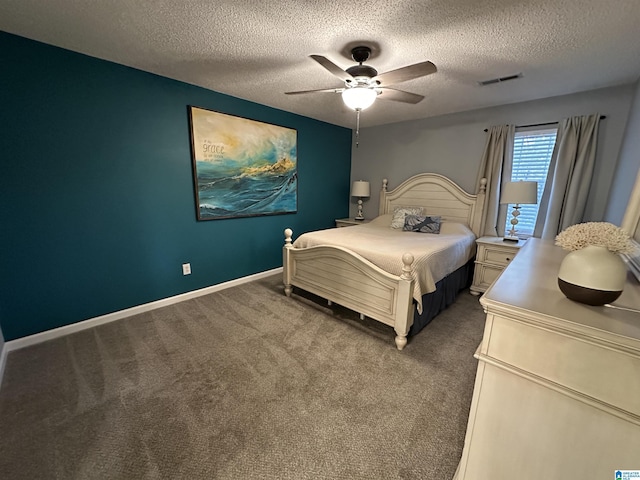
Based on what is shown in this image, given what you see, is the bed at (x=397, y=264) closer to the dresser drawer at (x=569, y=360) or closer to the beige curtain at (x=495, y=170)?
the beige curtain at (x=495, y=170)

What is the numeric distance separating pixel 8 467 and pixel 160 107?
9.19 feet

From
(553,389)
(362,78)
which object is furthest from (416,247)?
(553,389)

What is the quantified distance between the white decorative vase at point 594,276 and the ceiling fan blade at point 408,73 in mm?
1357

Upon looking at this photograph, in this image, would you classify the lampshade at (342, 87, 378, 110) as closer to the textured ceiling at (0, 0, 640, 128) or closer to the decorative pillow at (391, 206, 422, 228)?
the textured ceiling at (0, 0, 640, 128)

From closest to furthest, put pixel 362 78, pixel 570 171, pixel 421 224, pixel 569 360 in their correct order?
pixel 569 360, pixel 362 78, pixel 570 171, pixel 421 224

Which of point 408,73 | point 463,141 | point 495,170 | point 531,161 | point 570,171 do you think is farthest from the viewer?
point 463,141

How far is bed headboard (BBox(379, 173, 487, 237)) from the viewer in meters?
3.51

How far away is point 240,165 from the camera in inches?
128

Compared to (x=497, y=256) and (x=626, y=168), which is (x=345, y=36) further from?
(x=497, y=256)

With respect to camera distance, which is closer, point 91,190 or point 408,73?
point 408,73

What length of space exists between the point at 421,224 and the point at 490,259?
2.95 ft

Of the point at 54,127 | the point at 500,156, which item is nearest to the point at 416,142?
the point at 500,156

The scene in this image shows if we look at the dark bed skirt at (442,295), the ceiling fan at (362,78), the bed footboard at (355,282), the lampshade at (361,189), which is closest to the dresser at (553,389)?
the bed footboard at (355,282)

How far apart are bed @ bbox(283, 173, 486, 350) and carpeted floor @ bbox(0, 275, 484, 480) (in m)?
0.27
